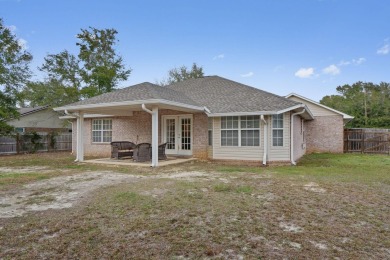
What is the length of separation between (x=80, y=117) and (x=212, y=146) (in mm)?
6601

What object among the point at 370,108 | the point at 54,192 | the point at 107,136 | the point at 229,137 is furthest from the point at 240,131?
the point at 370,108

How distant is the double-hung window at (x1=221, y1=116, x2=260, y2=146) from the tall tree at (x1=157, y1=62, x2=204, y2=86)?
1049 inches

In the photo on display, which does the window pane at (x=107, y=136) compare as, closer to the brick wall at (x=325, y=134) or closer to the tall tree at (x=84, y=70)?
the tall tree at (x=84, y=70)

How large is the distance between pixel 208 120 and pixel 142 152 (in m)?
3.50

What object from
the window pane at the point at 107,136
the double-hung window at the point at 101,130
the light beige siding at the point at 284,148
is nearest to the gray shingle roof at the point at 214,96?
the light beige siding at the point at 284,148

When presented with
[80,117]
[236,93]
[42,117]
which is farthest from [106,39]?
[236,93]

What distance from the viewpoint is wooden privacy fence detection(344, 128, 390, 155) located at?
17.3m

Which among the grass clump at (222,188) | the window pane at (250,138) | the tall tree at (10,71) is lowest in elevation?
the grass clump at (222,188)

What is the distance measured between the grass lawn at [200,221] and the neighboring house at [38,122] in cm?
2159

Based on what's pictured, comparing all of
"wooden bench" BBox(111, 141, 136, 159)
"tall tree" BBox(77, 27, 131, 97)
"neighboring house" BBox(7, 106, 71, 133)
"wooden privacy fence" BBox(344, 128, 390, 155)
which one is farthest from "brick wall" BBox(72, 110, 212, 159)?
"neighboring house" BBox(7, 106, 71, 133)

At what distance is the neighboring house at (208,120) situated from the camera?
10617 millimetres

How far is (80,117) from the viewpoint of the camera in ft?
40.2

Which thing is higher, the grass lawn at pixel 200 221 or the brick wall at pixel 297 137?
the brick wall at pixel 297 137

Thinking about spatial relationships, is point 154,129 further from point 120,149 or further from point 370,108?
point 370,108
